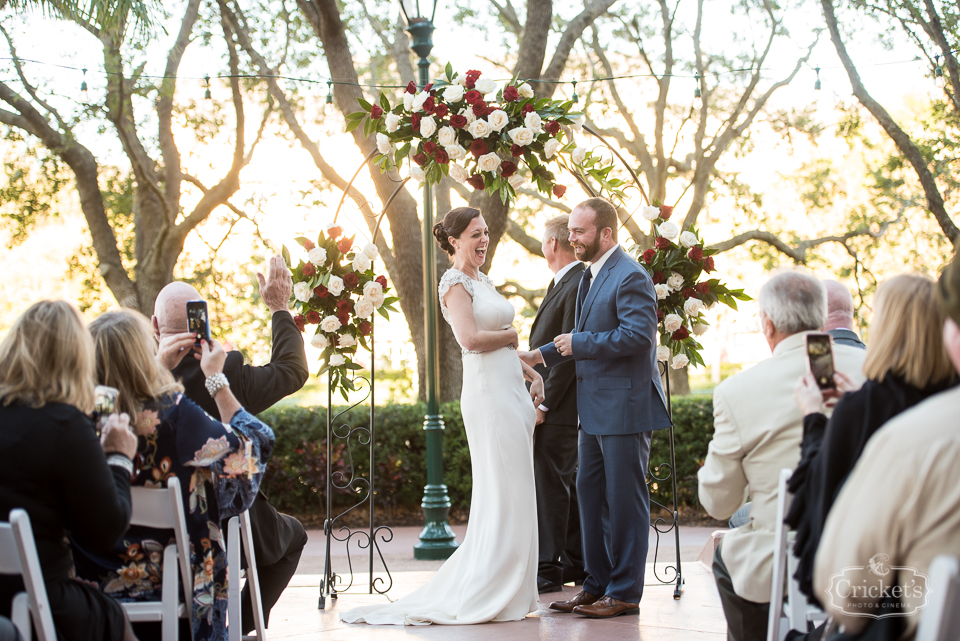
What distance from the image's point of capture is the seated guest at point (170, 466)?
2988 millimetres

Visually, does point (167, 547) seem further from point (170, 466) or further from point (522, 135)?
point (522, 135)

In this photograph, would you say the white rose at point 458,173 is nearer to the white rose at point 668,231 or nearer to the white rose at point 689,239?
the white rose at point 668,231

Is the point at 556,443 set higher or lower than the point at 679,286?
lower

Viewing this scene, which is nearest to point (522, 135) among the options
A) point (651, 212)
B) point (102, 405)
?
point (651, 212)

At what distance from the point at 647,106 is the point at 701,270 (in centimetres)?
1101

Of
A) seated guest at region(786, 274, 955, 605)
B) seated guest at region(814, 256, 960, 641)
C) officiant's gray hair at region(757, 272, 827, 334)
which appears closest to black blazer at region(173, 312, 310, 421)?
officiant's gray hair at region(757, 272, 827, 334)

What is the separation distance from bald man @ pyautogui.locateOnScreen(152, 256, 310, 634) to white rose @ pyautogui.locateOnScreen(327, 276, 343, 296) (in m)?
1.12

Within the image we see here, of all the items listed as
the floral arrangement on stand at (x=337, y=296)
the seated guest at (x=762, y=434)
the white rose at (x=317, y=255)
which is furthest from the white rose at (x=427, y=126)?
the seated guest at (x=762, y=434)

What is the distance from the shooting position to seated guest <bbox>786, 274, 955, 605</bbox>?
7.53 feet

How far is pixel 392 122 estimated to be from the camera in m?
5.27

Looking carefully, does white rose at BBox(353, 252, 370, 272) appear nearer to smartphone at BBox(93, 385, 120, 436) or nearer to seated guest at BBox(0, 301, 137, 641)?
smartphone at BBox(93, 385, 120, 436)

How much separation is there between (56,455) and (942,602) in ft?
7.51

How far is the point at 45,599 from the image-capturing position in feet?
8.36

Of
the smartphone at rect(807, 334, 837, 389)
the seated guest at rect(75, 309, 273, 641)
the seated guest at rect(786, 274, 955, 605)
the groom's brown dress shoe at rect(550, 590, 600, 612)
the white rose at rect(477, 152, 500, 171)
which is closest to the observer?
the seated guest at rect(786, 274, 955, 605)
